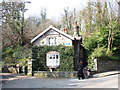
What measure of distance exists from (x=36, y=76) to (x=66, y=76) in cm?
355

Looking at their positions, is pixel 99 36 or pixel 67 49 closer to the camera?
pixel 67 49

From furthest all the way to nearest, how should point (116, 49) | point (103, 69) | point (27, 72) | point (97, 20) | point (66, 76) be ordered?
point (97, 20) < point (116, 49) < point (103, 69) < point (27, 72) < point (66, 76)

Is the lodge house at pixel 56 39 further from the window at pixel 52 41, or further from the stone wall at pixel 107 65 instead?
the stone wall at pixel 107 65

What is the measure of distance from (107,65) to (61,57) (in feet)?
21.0

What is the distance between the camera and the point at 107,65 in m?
22.1

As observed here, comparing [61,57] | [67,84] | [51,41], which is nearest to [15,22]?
[51,41]

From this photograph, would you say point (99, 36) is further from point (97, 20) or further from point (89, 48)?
point (97, 20)

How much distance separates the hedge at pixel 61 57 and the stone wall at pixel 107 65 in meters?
3.72

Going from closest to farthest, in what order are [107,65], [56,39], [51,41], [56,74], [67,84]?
1. [67,84]
2. [56,74]
3. [56,39]
4. [51,41]
5. [107,65]

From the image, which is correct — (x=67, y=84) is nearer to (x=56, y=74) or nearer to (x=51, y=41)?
(x=56, y=74)

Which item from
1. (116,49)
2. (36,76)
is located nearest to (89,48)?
(116,49)

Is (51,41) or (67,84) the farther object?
(51,41)

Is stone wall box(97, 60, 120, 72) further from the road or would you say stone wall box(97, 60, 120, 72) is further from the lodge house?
the road

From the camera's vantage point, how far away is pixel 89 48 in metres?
22.7
